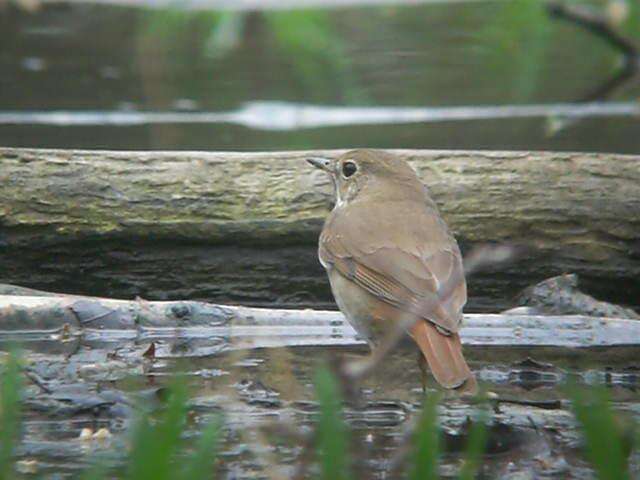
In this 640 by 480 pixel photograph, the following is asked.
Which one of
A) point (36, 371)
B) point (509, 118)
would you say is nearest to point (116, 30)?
point (509, 118)

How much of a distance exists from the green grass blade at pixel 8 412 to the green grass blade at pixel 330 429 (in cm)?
65

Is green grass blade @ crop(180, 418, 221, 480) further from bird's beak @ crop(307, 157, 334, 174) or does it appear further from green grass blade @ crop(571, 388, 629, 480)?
bird's beak @ crop(307, 157, 334, 174)

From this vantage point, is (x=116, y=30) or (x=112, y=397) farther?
(x=116, y=30)

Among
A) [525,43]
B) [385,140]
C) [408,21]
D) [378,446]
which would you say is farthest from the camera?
[408,21]

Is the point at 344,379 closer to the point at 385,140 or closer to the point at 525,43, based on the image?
the point at 385,140

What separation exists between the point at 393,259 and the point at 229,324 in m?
0.74

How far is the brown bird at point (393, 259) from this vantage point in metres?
5.30

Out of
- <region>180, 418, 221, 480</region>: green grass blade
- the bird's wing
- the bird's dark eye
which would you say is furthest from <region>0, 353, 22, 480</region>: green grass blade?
the bird's dark eye

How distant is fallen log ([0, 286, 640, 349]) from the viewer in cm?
612

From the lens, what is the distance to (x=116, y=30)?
14328 mm

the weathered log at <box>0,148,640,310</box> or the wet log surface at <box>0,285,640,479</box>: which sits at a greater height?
the weathered log at <box>0,148,640,310</box>

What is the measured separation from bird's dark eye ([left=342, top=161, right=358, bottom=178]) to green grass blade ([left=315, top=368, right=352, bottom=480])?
322cm

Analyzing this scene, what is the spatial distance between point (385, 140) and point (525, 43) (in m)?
4.27

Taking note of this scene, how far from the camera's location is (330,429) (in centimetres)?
336
